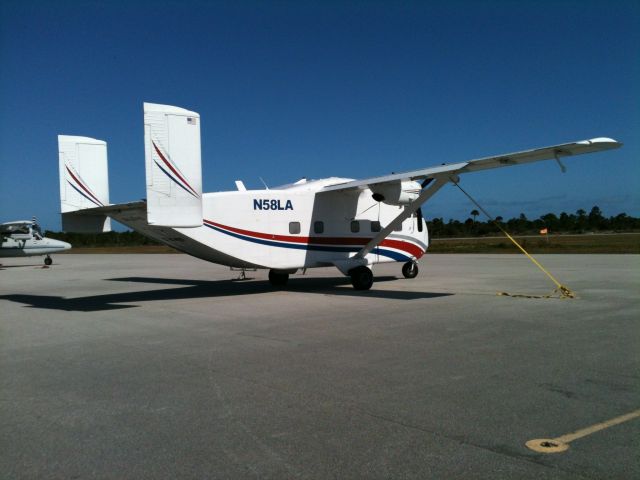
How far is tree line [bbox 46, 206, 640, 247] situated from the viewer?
92.6 metres

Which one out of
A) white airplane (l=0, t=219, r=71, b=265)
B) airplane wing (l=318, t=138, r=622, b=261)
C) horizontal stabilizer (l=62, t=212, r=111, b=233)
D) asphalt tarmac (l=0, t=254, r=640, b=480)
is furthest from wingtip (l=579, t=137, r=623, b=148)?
white airplane (l=0, t=219, r=71, b=265)

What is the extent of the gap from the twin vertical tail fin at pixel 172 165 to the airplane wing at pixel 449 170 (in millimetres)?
5373

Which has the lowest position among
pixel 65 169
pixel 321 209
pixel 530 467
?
pixel 530 467

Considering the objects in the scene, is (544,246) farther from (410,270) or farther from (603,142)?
(603,142)

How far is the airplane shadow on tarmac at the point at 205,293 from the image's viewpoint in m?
14.3

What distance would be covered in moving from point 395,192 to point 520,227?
106m

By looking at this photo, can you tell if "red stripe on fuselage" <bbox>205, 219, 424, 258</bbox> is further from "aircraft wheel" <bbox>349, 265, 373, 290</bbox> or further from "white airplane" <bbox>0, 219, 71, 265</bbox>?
"white airplane" <bbox>0, 219, 71, 265</bbox>

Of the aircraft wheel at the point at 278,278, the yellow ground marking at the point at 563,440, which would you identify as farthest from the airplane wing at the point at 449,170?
the yellow ground marking at the point at 563,440

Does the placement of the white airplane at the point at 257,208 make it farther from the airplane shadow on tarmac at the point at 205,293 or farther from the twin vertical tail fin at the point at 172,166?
the airplane shadow on tarmac at the point at 205,293

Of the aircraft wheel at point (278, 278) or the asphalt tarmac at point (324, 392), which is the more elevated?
the aircraft wheel at point (278, 278)

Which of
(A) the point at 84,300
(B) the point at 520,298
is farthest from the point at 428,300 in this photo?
(A) the point at 84,300

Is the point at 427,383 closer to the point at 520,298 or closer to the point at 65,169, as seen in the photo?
the point at 520,298

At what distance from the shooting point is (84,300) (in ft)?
50.6

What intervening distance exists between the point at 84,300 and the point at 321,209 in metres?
7.31
